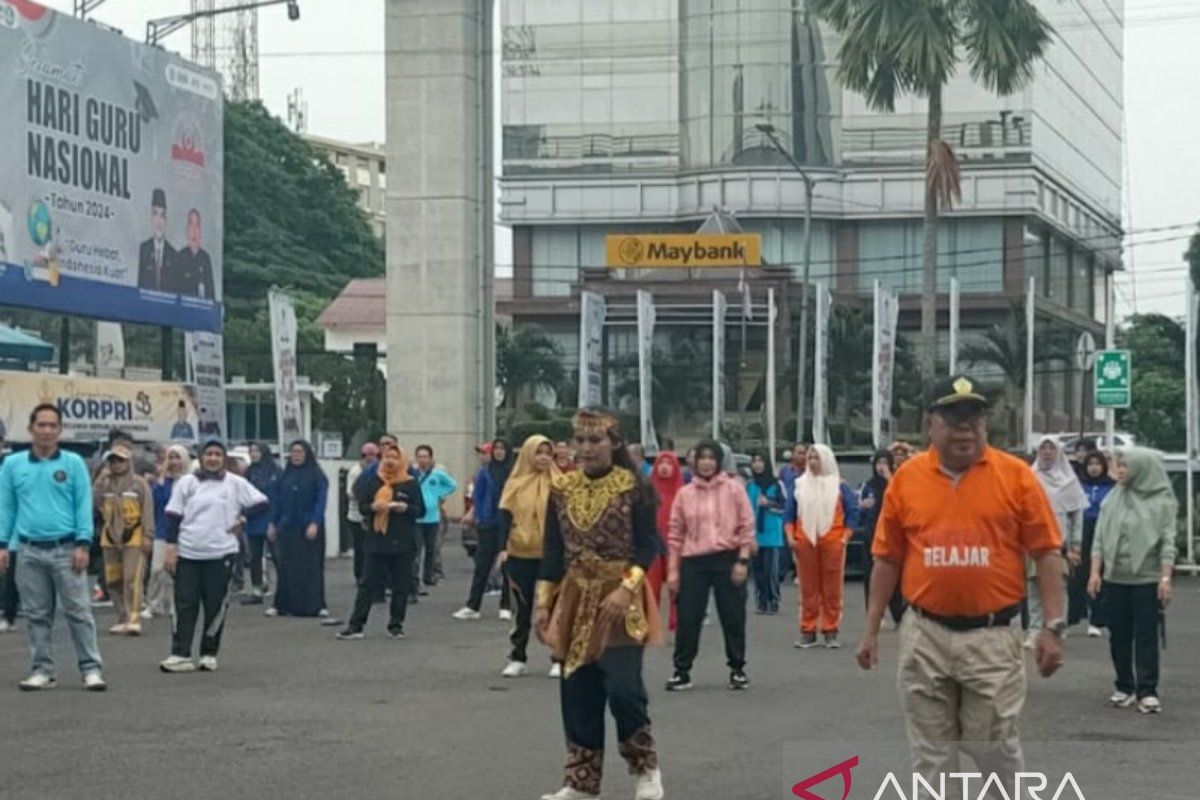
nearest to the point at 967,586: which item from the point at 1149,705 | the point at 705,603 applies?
the point at 1149,705

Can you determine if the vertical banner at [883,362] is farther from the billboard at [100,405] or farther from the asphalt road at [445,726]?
the asphalt road at [445,726]

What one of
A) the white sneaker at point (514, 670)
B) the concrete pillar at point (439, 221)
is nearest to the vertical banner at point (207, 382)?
the concrete pillar at point (439, 221)

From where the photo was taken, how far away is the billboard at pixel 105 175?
29.1m

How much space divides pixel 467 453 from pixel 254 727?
25.5 metres

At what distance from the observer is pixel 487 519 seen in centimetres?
2173

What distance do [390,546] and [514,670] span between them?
3511 mm

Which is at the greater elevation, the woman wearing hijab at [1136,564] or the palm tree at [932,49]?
the palm tree at [932,49]

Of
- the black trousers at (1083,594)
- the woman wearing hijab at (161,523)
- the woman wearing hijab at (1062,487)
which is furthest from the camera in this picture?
the woman wearing hijab at (161,523)

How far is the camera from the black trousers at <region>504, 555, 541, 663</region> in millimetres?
15711

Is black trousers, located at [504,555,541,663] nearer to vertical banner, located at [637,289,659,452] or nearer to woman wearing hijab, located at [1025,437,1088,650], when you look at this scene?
woman wearing hijab, located at [1025,437,1088,650]

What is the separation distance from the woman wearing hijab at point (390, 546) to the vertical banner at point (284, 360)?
1121 cm

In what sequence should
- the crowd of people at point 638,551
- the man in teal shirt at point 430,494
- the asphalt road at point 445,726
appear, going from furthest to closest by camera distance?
the man in teal shirt at point 430,494 → the asphalt road at point 445,726 → the crowd of people at point 638,551

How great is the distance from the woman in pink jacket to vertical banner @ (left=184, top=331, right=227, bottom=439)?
16654 mm

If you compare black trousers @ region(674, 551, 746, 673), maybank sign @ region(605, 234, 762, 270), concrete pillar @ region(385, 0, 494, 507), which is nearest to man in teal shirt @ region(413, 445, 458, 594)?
concrete pillar @ region(385, 0, 494, 507)
